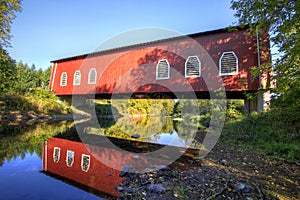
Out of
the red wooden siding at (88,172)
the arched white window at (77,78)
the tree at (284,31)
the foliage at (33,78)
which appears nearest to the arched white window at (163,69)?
the tree at (284,31)

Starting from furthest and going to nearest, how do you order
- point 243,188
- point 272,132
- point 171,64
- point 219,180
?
point 171,64
point 272,132
point 219,180
point 243,188

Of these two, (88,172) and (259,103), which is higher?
(259,103)

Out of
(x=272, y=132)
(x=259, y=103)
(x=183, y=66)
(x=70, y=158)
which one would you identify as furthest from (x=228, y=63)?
(x=70, y=158)

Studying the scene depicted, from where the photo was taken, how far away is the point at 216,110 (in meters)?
13.0

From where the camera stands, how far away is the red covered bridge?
9336 millimetres

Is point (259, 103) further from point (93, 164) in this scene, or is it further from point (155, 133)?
point (93, 164)

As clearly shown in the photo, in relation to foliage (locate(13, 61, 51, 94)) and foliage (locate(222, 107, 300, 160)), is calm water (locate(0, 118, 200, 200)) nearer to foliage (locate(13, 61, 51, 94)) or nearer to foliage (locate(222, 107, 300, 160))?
foliage (locate(222, 107, 300, 160))

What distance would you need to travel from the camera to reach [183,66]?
10633 mm

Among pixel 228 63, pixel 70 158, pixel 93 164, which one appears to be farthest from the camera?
pixel 228 63

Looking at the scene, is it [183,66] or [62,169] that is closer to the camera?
[62,169]

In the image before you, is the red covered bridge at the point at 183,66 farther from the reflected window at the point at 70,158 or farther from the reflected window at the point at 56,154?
the reflected window at the point at 56,154

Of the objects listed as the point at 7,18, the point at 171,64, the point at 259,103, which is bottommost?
the point at 259,103

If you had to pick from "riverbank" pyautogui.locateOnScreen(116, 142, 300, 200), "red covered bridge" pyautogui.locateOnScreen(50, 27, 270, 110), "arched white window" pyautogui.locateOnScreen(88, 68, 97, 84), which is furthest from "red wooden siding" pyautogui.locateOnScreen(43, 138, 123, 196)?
"arched white window" pyautogui.locateOnScreen(88, 68, 97, 84)

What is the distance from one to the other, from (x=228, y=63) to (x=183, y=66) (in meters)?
2.29
